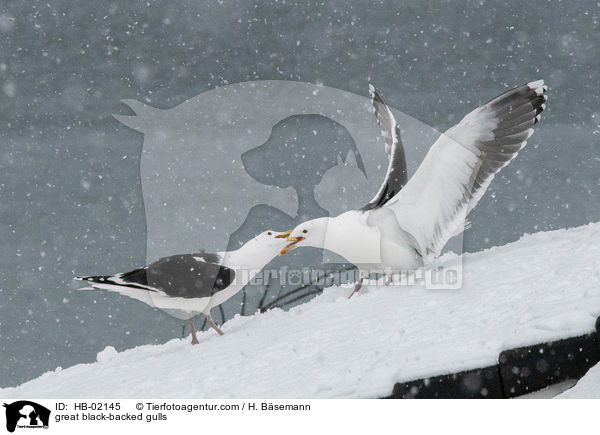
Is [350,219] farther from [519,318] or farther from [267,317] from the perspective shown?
[519,318]

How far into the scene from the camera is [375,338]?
348cm

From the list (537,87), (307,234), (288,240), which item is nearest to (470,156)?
(537,87)

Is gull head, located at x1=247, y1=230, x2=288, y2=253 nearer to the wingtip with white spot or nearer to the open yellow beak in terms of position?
the open yellow beak

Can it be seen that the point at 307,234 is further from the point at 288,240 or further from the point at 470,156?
the point at 470,156

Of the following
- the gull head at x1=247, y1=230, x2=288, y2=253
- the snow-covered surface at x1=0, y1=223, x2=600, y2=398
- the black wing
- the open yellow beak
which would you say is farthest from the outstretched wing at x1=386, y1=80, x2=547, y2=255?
the black wing

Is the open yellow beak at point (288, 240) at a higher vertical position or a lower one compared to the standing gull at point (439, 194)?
lower

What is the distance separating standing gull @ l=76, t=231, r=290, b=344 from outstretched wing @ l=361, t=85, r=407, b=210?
933 millimetres

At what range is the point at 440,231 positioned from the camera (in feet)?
16.6

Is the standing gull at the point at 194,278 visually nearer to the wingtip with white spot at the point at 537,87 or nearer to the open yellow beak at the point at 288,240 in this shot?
the open yellow beak at the point at 288,240
